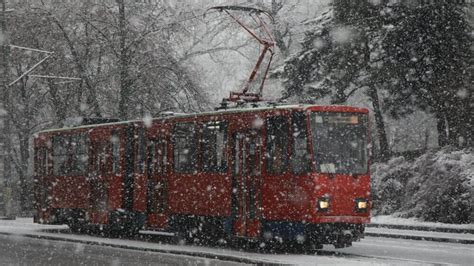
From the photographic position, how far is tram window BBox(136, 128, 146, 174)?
24516 mm

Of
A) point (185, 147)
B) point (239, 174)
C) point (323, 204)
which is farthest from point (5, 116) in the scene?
point (323, 204)

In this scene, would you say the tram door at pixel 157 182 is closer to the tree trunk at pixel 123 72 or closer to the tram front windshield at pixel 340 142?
the tram front windshield at pixel 340 142

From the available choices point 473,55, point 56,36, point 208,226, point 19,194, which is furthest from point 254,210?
point 19,194

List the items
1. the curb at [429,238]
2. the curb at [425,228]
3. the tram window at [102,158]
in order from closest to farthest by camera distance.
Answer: the curb at [429,238] → the curb at [425,228] → the tram window at [102,158]

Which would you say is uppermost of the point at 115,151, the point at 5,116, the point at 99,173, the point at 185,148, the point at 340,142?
the point at 5,116

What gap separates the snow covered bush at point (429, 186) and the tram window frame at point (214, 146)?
1001cm

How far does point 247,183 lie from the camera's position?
20.6 m

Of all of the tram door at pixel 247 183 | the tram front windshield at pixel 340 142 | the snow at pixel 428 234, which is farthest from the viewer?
the snow at pixel 428 234

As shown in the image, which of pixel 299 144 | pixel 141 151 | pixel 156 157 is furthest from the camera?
pixel 141 151

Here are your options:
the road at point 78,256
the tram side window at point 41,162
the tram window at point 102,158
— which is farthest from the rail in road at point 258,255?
the tram side window at point 41,162

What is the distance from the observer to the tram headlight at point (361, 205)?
64.6 ft

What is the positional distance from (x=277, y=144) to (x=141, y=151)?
6010 mm

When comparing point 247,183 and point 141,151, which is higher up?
point 141,151

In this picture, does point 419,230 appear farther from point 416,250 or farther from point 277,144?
point 277,144
